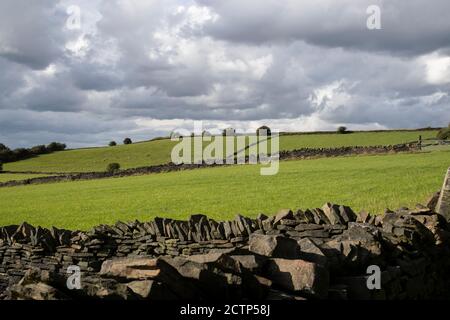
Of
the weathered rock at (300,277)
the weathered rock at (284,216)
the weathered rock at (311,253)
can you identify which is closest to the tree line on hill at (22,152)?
the weathered rock at (284,216)

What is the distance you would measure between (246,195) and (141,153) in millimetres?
54498

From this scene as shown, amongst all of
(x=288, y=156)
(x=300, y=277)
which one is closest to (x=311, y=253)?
(x=300, y=277)

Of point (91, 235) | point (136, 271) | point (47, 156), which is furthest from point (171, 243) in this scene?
point (47, 156)

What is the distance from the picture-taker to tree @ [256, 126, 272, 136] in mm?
77656

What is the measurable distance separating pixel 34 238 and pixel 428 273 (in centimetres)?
772

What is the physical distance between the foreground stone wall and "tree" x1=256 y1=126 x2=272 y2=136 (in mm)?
66328

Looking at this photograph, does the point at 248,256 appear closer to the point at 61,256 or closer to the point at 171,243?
the point at 171,243

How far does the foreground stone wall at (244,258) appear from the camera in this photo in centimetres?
464

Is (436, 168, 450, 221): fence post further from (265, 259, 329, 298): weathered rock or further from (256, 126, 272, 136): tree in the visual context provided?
(256, 126, 272, 136): tree

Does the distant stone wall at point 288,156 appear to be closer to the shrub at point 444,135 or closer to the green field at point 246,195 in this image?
the green field at point 246,195

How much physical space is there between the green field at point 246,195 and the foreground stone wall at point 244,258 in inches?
293

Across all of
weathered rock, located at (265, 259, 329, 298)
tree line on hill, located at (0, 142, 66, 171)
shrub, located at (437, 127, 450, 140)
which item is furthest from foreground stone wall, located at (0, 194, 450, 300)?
tree line on hill, located at (0, 142, 66, 171)

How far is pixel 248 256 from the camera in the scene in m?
5.33
